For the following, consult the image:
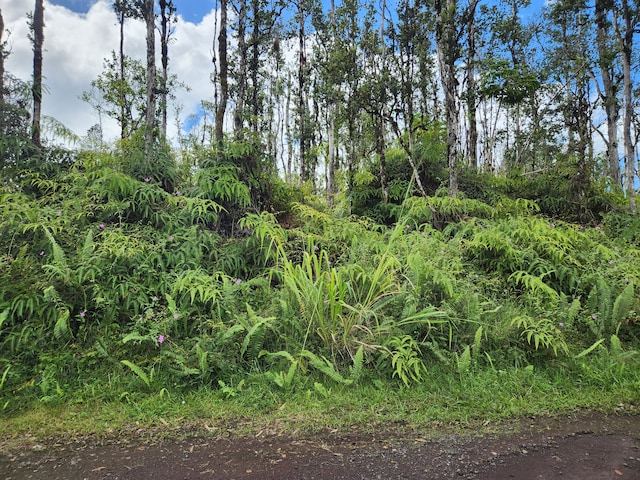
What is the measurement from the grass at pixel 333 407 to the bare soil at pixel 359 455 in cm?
12

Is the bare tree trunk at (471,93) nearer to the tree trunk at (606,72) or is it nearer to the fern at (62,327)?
the tree trunk at (606,72)

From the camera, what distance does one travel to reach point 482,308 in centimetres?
465

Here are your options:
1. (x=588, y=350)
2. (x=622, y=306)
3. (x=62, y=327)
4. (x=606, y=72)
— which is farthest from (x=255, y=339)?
(x=606, y=72)

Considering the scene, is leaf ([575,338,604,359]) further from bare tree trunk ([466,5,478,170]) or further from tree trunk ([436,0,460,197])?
bare tree trunk ([466,5,478,170])

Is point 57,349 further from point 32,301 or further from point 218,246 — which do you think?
point 218,246

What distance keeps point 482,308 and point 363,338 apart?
1.72m

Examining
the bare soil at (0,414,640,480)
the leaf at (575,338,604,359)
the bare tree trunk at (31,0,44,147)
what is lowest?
the bare soil at (0,414,640,480)

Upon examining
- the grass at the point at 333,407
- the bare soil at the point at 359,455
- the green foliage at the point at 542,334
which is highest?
the green foliage at the point at 542,334

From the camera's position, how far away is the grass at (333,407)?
3.00m

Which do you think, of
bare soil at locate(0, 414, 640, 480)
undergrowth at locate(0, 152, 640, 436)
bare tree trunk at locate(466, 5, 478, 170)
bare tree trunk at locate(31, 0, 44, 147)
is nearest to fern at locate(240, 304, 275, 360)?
undergrowth at locate(0, 152, 640, 436)

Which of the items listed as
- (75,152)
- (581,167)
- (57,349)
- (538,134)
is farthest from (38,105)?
(538,134)

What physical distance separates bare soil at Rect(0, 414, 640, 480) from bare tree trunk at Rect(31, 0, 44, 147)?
5.94 meters

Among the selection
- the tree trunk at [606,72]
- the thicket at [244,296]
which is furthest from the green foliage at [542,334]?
the tree trunk at [606,72]

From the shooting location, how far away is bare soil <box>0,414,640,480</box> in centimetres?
239
